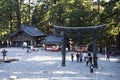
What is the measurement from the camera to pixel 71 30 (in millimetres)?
29172

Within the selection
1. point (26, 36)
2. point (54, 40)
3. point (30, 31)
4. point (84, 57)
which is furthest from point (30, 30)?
point (84, 57)

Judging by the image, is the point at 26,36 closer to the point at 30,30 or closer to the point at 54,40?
the point at 30,30

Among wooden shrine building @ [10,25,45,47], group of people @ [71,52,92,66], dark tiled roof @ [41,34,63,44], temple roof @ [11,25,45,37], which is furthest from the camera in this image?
wooden shrine building @ [10,25,45,47]

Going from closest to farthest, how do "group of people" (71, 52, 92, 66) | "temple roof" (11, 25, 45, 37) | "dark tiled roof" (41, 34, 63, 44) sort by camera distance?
"group of people" (71, 52, 92, 66), "dark tiled roof" (41, 34, 63, 44), "temple roof" (11, 25, 45, 37)

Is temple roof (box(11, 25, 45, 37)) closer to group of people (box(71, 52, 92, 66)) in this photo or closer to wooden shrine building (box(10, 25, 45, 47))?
wooden shrine building (box(10, 25, 45, 47))

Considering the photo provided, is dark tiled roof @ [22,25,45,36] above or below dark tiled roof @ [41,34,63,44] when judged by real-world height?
above

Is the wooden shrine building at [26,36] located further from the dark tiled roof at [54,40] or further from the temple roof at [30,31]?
the dark tiled roof at [54,40]

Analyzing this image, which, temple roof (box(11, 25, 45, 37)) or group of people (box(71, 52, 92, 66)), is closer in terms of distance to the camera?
group of people (box(71, 52, 92, 66))

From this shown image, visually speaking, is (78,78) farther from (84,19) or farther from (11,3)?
(11,3)

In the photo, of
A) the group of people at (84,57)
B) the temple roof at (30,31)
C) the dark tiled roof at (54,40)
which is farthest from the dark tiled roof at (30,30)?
the group of people at (84,57)

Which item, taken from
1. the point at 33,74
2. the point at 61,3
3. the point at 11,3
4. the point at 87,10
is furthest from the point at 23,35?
the point at 33,74

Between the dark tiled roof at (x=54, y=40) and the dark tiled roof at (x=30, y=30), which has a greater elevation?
the dark tiled roof at (x=30, y=30)

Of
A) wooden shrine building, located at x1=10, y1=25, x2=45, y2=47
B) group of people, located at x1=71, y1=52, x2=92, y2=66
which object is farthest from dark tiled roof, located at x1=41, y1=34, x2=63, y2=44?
group of people, located at x1=71, y1=52, x2=92, y2=66

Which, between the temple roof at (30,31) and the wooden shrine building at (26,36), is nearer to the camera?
the temple roof at (30,31)
